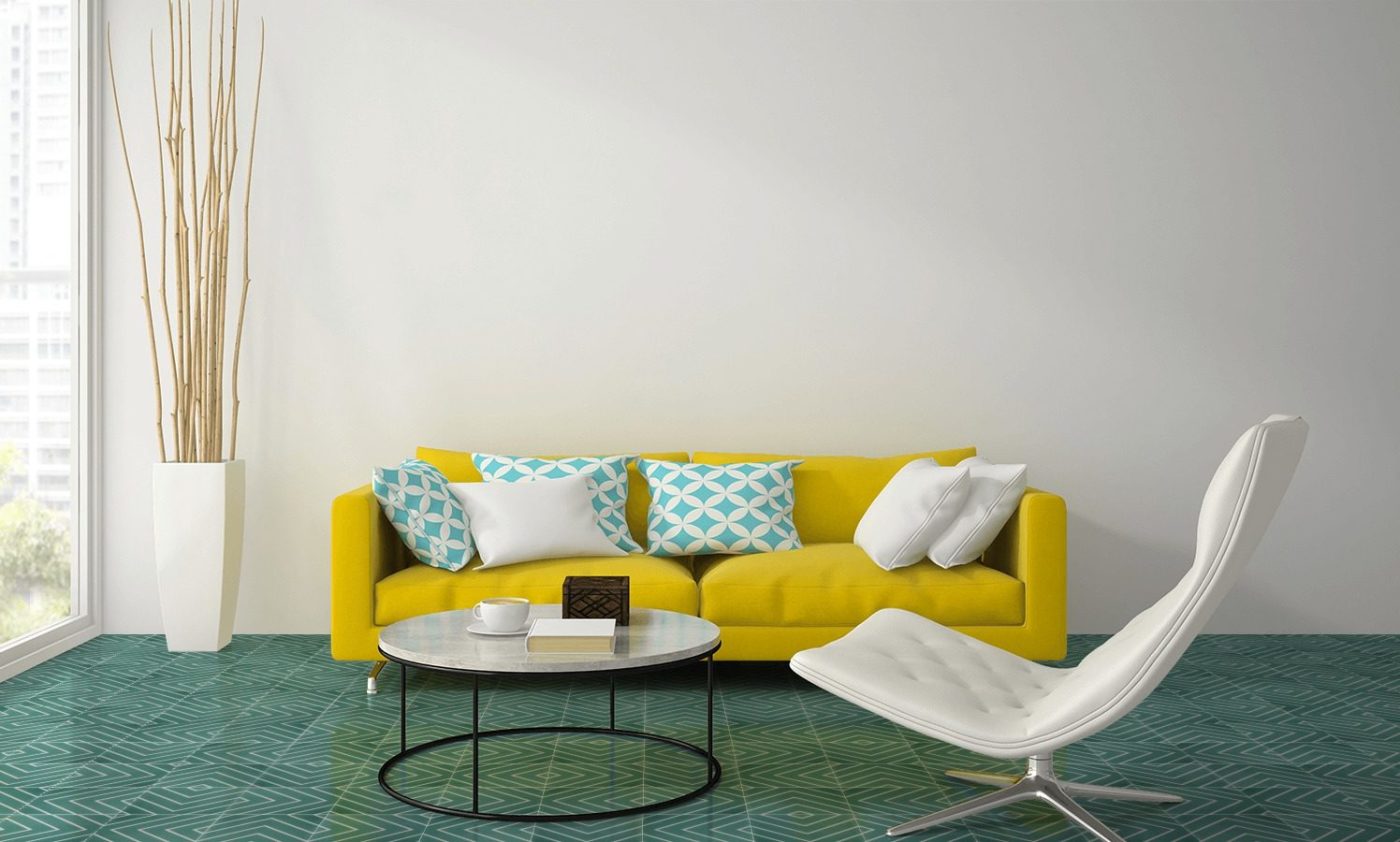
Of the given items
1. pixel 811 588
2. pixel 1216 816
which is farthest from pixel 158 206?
pixel 1216 816

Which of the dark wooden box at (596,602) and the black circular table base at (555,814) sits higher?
the dark wooden box at (596,602)

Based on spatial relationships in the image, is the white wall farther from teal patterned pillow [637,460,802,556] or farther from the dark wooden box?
the dark wooden box

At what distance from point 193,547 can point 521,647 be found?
2.17 metres

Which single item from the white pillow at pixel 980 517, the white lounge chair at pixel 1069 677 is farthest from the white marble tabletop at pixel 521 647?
the white pillow at pixel 980 517

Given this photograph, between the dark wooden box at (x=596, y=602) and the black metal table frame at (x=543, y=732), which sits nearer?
the black metal table frame at (x=543, y=732)

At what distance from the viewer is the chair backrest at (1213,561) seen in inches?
90.4

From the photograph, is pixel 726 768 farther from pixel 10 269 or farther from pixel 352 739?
pixel 10 269

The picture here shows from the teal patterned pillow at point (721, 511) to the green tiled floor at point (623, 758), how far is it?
1.53 feet

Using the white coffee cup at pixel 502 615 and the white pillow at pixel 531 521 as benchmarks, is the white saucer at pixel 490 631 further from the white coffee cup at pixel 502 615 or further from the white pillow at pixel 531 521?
the white pillow at pixel 531 521

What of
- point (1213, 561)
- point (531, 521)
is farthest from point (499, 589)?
point (1213, 561)

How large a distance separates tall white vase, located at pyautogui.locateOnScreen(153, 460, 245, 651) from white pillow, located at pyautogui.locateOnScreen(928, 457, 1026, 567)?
8.65ft

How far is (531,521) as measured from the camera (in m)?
4.07

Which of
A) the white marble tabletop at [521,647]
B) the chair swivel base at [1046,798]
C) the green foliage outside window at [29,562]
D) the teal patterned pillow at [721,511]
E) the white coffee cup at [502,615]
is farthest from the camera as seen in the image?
the teal patterned pillow at [721,511]

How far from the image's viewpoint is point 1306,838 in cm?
261
